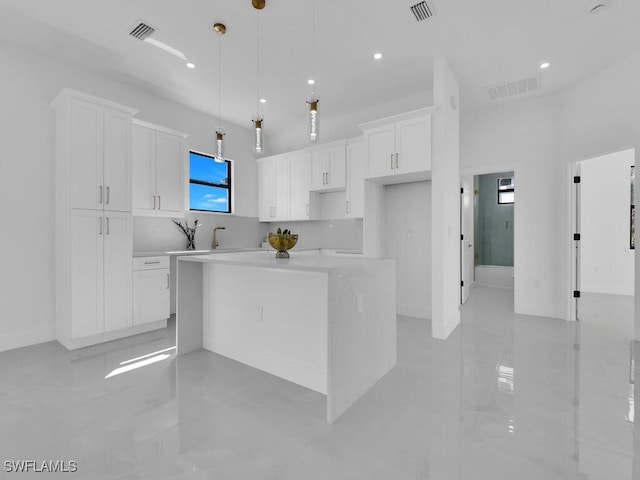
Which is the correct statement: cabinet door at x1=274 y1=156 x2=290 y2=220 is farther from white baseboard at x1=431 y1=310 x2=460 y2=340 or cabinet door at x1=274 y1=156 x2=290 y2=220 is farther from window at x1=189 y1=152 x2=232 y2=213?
white baseboard at x1=431 y1=310 x2=460 y2=340

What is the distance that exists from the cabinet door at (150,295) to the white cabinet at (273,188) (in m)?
2.21

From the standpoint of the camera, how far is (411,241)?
4352 millimetres

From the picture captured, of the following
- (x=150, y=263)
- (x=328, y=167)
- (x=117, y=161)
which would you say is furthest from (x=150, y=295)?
(x=328, y=167)

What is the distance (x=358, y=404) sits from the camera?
207 centimetres

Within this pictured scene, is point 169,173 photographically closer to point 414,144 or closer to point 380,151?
point 380,151

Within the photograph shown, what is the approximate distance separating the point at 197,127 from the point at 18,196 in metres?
2.44

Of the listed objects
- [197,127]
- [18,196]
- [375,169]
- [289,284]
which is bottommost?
[289,284]

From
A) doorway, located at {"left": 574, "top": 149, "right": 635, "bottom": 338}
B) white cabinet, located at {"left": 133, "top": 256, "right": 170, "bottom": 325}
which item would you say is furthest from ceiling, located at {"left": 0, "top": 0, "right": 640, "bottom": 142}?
doorway, located at {"left": 574, "top": 149, "right": 635, "bottom": 338}

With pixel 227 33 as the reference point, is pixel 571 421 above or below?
below

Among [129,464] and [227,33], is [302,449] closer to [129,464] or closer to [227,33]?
[129,464]

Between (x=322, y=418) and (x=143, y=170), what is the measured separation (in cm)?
370

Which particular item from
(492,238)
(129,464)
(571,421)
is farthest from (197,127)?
(492,238)

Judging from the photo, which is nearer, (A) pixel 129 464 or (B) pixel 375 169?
(A) pixel 129 464

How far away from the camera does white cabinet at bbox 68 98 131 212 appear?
312 centimetres
